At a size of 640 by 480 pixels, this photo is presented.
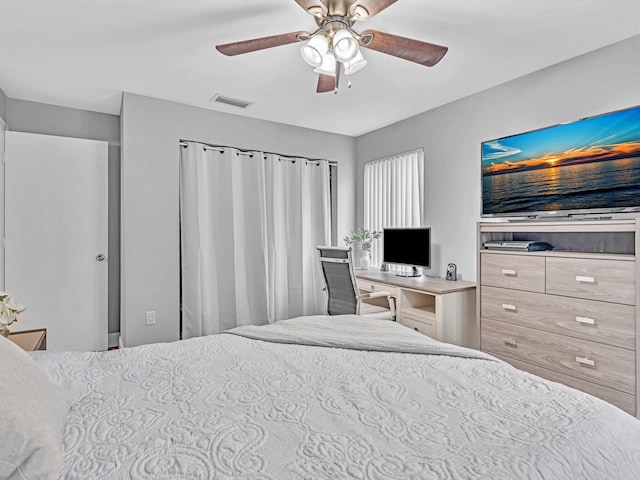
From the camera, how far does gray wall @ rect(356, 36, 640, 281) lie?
7.97ft

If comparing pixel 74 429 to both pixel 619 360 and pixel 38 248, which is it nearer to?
pixel 619 360

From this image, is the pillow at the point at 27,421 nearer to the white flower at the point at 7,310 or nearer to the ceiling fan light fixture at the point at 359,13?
the white flower at the point at 7,310

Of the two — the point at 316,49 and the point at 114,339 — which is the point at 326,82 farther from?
the point at 114,339

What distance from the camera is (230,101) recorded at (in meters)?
3.51

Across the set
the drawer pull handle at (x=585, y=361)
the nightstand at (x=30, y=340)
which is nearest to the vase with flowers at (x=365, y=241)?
the drawer pull handle at (x=585, y=361)

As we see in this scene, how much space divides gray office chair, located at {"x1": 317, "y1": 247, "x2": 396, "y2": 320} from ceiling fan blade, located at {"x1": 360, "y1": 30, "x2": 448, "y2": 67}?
1.56 m

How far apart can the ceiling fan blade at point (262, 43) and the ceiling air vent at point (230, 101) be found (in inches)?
58.5

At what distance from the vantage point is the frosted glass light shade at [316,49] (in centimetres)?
182

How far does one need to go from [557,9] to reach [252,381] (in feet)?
8.34

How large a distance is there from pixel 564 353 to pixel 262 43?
259 centimetres

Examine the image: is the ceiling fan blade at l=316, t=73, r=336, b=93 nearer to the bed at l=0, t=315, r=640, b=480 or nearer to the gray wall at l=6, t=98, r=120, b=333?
the bed at l=0, t=315, r=640, b=480

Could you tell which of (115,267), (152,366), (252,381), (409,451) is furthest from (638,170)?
(115,267)

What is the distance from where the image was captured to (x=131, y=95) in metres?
3.29

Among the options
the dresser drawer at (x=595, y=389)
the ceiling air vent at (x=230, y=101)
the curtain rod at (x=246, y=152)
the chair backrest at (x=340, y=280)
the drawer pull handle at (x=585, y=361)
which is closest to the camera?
the dresser drawer at (x=595, y=389)
